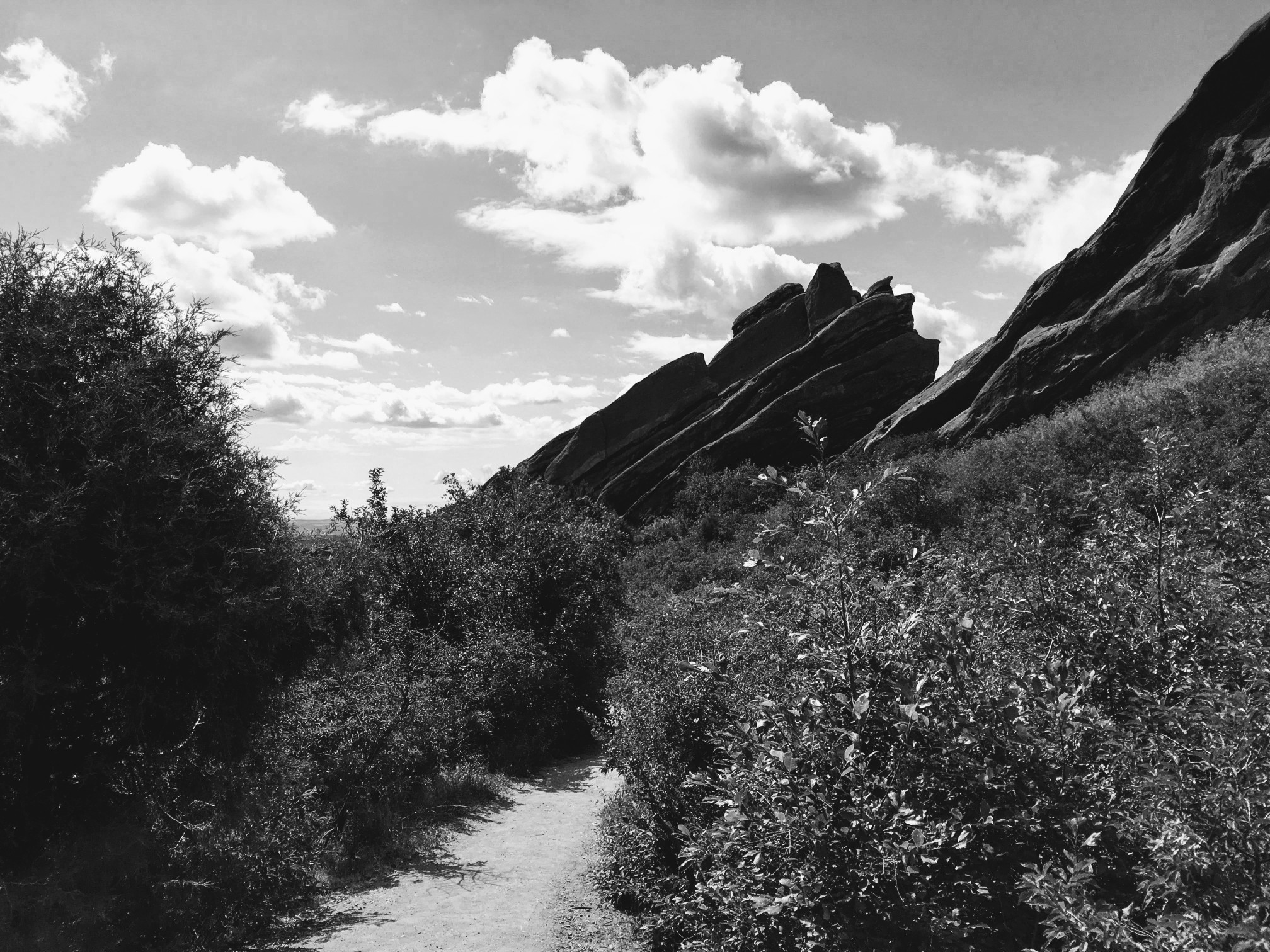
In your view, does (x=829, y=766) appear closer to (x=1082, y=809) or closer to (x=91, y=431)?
(x=1082, y=809)

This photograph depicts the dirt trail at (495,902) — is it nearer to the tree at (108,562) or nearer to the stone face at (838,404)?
the tree at (108,562)

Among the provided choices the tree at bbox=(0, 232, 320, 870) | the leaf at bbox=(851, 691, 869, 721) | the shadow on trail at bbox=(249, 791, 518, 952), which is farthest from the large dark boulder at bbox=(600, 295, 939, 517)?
the leaf at bbox=(851, 691, 869, 721)

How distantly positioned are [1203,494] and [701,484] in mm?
35064

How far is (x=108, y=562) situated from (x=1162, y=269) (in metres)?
28.0

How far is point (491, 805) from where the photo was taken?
40.8ft

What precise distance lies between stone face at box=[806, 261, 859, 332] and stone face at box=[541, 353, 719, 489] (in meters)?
7.31

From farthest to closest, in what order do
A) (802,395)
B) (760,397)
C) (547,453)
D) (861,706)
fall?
(547,453)
(760,397)
(802,395)
(861,706)

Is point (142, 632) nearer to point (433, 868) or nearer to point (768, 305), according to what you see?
point (433, 868)

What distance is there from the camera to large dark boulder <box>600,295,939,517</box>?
131 ft

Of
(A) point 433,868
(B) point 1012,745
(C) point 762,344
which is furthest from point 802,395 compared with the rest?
(B) point 1012,745

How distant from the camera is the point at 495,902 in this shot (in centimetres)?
842

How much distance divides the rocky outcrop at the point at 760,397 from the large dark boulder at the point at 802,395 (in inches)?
2.0

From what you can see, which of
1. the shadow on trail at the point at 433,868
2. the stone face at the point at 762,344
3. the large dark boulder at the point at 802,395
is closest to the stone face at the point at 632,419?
the stone face at the point at 762,344

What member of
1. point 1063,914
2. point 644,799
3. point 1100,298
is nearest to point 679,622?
point 644,799
